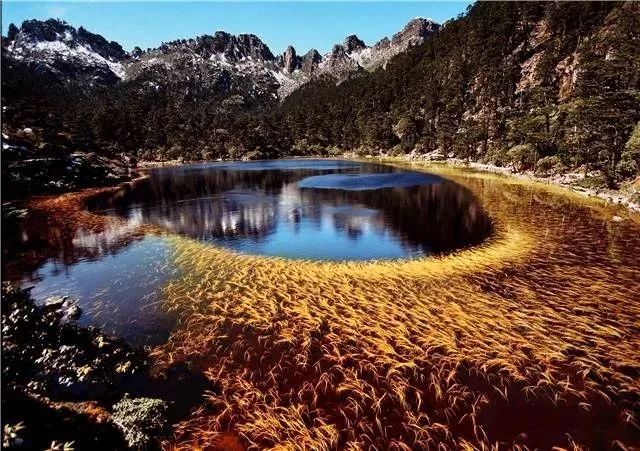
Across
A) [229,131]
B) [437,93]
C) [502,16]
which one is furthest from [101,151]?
[502,16]

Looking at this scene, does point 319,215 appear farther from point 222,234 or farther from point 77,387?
point 77,387

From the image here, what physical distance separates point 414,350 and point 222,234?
73.5ft

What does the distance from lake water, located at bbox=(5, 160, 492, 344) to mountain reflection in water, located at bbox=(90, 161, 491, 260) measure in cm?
10

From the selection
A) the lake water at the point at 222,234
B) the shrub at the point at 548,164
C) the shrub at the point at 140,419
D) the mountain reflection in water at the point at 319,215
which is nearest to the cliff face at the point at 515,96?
the shrub at the point at 548,164

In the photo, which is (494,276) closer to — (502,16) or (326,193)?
(326,193)

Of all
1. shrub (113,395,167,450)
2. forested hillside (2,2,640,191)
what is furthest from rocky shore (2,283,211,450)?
forested hillside (2,2,640,191)

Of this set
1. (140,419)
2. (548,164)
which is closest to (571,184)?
(548,164)

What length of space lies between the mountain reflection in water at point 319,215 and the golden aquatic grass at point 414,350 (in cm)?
406

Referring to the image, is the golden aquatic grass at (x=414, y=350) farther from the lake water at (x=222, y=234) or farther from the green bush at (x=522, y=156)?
the green bush at (x=522, y=156)

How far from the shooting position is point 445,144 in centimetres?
11150

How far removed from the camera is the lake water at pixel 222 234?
20234mm

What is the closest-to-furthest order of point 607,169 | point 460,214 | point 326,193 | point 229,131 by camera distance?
point 460,214
point 607,169
point 326,193
point 229,131

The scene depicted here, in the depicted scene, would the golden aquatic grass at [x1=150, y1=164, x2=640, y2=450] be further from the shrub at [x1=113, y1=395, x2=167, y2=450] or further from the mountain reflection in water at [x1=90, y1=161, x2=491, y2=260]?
the mountain reflection in water at [x1=90, y1=161, x2=491, y2=260]

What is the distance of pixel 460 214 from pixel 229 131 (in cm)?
13972
